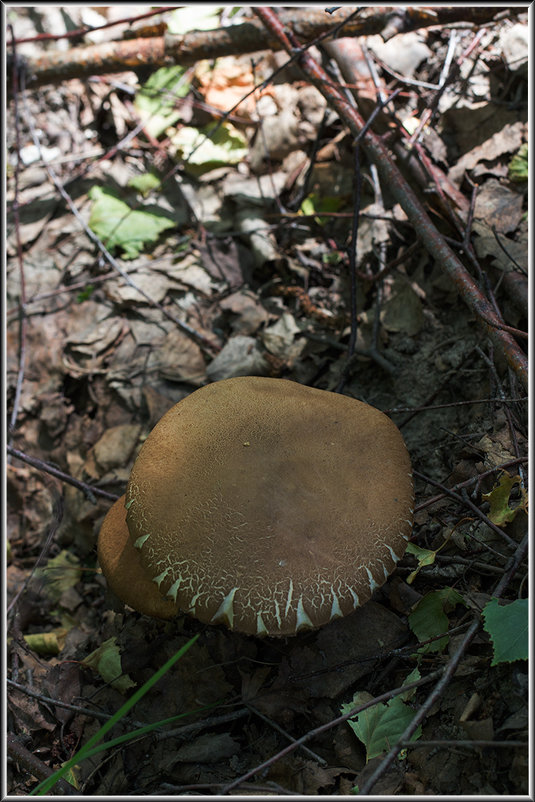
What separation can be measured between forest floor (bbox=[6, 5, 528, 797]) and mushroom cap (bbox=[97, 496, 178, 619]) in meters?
0.35

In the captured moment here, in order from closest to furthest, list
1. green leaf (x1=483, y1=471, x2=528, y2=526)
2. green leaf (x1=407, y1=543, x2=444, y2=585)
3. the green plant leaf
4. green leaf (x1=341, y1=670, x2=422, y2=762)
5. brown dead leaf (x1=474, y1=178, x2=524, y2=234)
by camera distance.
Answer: the green plant leaf < green leaf (x1=341, y1=670, x2=422, y2=762) < green leaf (x1=483, y1=471, x2=528, y2=526) < green leaf (x1=407, y1=543, x2=444, y2=585) < brown dead leaf (x1=474, y1=178, x2=524, y2=234)

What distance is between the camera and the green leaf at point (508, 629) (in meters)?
1.74

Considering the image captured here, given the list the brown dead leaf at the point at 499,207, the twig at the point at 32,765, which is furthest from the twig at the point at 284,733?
the brown dead leaf at the point at 499,207

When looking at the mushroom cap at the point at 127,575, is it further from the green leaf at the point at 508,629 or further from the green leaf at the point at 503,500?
the green leaf at the point at 503,500

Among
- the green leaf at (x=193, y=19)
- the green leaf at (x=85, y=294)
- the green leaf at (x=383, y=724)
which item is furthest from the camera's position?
the green leaf at (x=193, y=19)

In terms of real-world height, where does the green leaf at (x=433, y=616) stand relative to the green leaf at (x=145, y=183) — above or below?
below

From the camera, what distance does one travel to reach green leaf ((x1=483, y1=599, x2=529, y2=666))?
1.74 meters

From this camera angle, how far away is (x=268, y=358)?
3605 mm

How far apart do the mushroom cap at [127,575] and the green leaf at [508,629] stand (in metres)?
1.29

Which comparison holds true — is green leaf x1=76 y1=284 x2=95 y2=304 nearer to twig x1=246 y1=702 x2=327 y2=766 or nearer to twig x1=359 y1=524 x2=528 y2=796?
twig x1=246 y1=702 x2=327 y2=766

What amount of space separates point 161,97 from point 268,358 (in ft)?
10.1

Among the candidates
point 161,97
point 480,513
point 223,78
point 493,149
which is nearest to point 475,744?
point 480,513

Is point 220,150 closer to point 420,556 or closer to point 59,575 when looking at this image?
point 59,575

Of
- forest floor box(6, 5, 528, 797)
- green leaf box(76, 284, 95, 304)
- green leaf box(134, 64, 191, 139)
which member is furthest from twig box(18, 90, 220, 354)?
green leaf box(134, 64, 191, 139)
